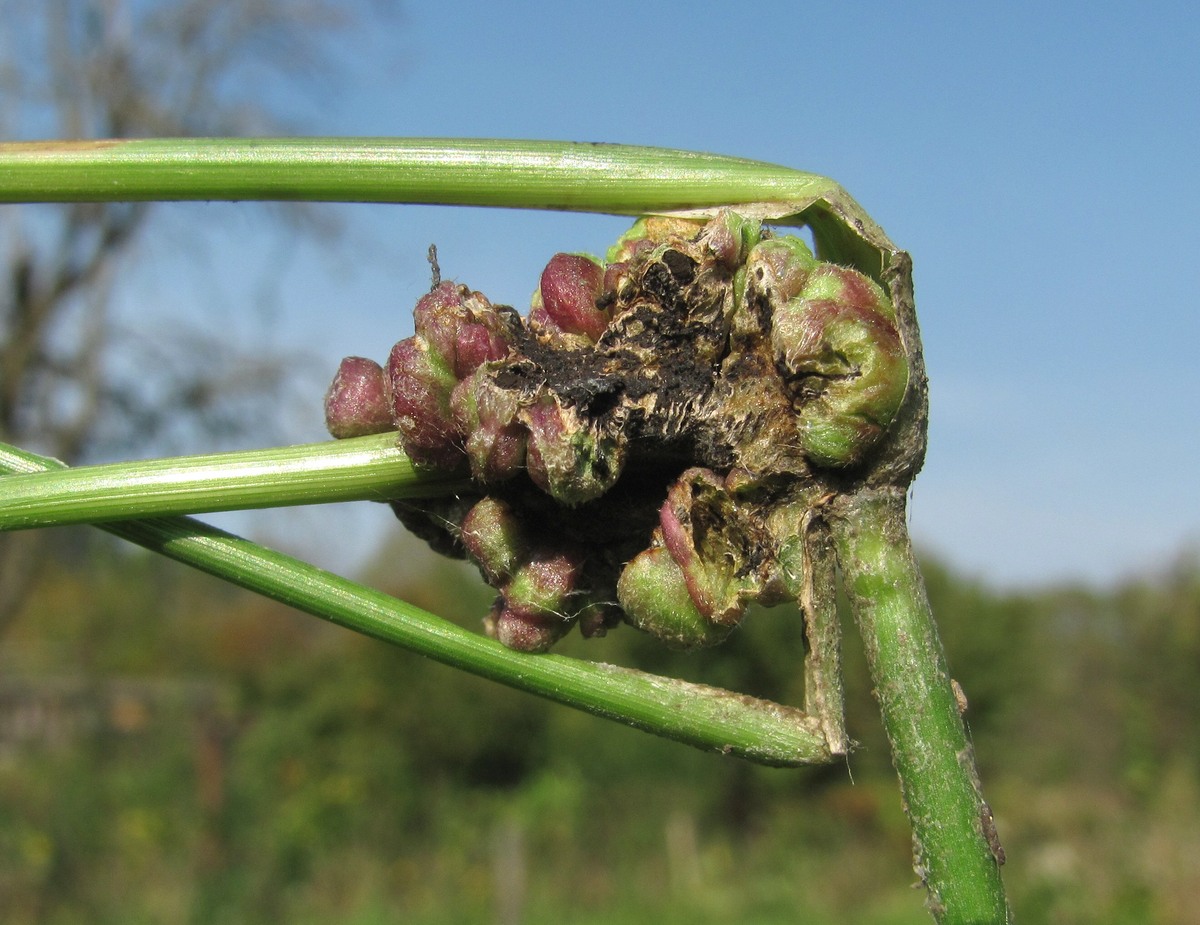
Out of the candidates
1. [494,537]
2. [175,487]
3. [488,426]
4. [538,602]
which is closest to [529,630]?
[538,602]

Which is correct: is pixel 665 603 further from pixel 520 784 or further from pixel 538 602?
pixel 520 784

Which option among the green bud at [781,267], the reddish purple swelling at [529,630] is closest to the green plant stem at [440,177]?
the green bud at [781,267]

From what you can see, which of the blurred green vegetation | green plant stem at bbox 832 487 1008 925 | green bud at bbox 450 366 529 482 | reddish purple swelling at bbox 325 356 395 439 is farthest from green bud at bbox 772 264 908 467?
the blurred green vegetation

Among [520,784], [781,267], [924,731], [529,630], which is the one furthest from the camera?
[520,784]

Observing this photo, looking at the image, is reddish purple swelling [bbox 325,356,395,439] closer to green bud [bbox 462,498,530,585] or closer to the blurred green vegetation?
green bud [bbox 462,498,530,585]

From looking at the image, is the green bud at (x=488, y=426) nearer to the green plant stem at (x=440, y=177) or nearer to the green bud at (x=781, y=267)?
the green plant stem at (x=440, y=177)

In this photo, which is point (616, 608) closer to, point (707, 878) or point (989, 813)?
point (989, 813)

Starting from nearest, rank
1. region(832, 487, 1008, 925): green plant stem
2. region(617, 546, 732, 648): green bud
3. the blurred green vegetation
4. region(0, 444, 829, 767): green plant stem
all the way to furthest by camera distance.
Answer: region(832, 487, 1008, 925): green plant stem → region(0, 444, 829, 767): green plant stem → region(617, 546, 732, 648): green bud → the blurred green vegetation
